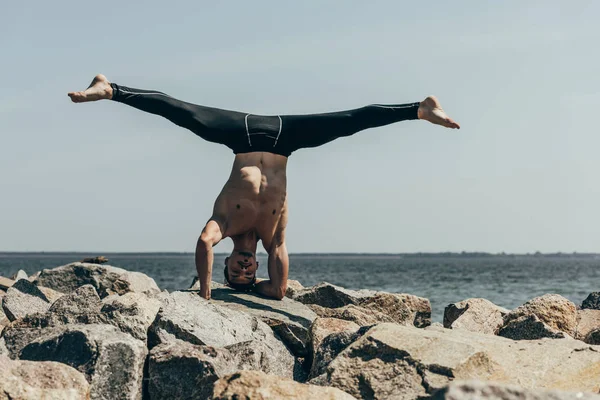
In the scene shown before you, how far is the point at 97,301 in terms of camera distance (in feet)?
22.4

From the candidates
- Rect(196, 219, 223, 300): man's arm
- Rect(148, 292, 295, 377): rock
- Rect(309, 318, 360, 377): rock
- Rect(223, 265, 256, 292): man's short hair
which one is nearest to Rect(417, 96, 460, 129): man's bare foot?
Rect(309, 318, 360, 377): rock

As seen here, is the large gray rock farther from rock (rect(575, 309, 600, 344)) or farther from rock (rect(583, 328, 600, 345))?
rock (rect(583, 328, 600, 345))

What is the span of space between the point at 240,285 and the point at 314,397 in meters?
4.04

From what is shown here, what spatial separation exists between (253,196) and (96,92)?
175 centimetres

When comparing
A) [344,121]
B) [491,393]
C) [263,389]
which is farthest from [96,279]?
[491,393]

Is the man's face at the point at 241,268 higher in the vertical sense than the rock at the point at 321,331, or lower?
higher

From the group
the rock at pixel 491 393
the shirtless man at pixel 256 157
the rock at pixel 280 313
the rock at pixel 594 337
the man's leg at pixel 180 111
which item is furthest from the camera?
the shirtless man at pixel 256 157

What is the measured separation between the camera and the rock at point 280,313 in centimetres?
653

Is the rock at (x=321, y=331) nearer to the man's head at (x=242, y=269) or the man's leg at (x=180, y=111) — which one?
the man's head at (x=242, y=269)

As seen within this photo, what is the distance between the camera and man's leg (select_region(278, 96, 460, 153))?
7496mm

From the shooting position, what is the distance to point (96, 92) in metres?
6.96

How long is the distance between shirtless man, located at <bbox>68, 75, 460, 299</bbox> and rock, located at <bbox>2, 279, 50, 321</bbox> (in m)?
1.75

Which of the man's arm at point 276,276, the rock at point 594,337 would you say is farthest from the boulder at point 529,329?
the man's arm at point 276,276

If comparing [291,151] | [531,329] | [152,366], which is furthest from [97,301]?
[531,329]
